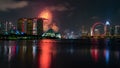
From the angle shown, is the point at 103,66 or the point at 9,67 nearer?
the point at 9,67

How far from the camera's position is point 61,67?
31.0 meters

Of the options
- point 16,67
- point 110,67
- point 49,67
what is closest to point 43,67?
point 49,67

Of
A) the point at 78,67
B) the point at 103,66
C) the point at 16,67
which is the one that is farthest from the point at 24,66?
the point at 103,66

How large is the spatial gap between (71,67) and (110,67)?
4600 mm

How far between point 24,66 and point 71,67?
5.51m

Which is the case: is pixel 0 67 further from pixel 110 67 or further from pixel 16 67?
pixel 110 67

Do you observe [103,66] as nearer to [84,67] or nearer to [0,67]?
[84,67]

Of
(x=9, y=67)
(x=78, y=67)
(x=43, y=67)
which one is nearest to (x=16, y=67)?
(x=9, y=67)

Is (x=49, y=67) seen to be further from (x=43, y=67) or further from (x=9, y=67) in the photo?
(x=9, y=67)

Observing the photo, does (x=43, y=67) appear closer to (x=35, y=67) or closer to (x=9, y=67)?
(x=35, y=67)

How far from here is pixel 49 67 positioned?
100 feet

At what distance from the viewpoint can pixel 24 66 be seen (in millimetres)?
31516

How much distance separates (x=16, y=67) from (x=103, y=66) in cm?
1037

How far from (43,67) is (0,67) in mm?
4781
